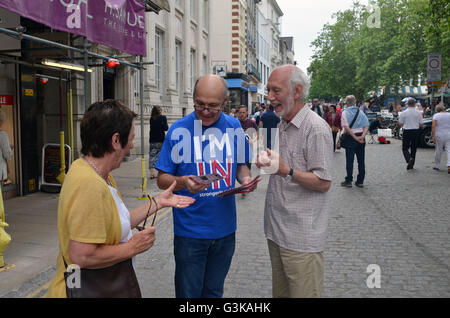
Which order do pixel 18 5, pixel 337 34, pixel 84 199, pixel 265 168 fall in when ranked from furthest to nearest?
pixel 337 34 < pixel 18 5 < pixel 265 168 < pixel 84 199

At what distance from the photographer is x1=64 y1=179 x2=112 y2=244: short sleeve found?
6.07 feet

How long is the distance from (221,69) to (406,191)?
55.8 ft

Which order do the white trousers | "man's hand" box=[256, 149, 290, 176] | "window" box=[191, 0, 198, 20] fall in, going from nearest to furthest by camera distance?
"man's hand" box=[256, 149, 290, 176] → the white trousers → "window" box=[191, 0, 198, 20]

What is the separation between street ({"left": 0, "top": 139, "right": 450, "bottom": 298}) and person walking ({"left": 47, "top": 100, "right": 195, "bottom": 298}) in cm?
216

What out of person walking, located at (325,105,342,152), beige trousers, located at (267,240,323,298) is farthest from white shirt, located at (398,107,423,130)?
beige trousers, located at (267,240,323,298)

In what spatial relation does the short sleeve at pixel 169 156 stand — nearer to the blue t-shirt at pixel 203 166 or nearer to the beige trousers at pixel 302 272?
the blue t-shirt at pixel 203 166

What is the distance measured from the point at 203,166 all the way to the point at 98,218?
100cm

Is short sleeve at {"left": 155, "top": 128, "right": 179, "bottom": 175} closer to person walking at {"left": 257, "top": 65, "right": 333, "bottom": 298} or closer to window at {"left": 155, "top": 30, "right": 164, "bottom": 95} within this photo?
person walking at {"left": 257, "top": 65, "right": 333, "bottom": 298}

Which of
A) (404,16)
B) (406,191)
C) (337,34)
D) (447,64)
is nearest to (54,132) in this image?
(406,191)

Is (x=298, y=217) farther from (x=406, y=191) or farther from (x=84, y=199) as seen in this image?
(x=406, y=191)

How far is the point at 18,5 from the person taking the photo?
4867 mm

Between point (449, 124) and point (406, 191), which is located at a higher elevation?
point (449, 124)

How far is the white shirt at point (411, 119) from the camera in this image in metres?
12.5

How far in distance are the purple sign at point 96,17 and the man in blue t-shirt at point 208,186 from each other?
3.12 meters
